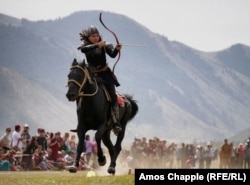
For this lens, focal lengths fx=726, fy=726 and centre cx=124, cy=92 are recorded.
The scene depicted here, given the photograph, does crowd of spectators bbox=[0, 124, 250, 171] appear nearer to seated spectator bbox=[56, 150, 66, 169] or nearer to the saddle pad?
seated spectator bbox=[56, 150, 66, 169]

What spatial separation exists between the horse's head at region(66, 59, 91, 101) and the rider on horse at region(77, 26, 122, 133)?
53 cm

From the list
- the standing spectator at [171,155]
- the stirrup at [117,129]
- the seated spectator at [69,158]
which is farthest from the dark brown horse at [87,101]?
the standing spectator at [171,155]

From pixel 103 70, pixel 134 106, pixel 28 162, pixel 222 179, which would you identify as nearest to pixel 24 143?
pixel 28 162

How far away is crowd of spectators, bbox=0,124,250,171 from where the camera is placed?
28.4 m

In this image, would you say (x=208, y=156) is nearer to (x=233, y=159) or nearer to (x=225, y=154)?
(x=225, y=154)

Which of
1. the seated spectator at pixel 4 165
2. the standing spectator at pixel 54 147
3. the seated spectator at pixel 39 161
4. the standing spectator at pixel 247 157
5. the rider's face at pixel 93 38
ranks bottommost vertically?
the seated spectator at pixel 4 165

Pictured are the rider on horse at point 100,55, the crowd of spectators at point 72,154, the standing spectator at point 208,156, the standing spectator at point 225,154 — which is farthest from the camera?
the standing spectator at point 208,156

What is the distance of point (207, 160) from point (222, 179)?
28830 millimetres

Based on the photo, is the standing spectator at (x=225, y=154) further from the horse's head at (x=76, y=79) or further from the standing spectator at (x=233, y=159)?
the horse's head at (x=76, y=79)

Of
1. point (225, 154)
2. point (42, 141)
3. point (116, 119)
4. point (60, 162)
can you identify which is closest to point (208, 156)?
point (225, 154)

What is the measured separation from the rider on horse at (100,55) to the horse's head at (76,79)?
0.53m

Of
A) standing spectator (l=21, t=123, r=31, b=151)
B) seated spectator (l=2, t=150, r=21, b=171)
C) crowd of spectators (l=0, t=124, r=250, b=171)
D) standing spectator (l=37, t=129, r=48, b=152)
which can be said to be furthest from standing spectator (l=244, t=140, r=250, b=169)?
seated spectator (l=2, t=150, r=21, b=171)
